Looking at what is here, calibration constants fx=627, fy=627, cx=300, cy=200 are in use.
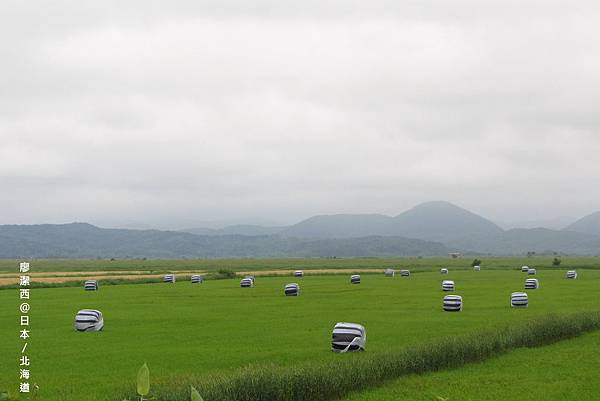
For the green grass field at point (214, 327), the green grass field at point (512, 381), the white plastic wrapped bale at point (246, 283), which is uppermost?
the white plastic wrapped bale at point (246, 283)

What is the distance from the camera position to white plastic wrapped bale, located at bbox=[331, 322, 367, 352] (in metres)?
35.5

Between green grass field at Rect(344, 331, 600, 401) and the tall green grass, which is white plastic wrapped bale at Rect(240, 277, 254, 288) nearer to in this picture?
the tall green grass

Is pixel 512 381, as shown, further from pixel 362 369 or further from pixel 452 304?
pixel 452 304

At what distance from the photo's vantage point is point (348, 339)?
35594mm

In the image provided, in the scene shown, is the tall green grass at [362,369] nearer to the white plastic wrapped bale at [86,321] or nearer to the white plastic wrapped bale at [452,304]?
the white plastic wrapped bale at [452,304]

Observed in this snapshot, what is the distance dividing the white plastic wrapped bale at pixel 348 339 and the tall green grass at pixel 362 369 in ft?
5.76

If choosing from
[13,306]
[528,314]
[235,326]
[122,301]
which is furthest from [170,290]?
[528,314]

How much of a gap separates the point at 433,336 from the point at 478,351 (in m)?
5.87

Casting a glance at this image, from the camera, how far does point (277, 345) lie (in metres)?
39.2

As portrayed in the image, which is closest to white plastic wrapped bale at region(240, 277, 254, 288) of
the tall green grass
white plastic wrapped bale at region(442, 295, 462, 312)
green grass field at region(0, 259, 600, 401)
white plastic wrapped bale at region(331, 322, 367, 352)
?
green grass field at region(0, 259, 600, 401)

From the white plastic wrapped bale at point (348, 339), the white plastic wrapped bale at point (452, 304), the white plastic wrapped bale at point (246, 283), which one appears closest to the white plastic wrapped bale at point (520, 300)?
the white plastic wrapped bale at point (452, 304)

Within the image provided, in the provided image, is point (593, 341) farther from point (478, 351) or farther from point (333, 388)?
point (333, 388)

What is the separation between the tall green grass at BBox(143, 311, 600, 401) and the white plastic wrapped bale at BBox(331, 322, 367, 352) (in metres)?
1.75

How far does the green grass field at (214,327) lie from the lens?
31.5 meters
